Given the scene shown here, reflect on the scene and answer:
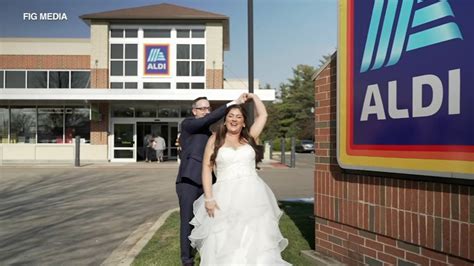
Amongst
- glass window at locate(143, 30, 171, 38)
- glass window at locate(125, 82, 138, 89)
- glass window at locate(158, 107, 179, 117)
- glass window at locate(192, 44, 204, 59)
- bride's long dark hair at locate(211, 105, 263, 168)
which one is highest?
glass window at locate(143, 30, 171, 38)

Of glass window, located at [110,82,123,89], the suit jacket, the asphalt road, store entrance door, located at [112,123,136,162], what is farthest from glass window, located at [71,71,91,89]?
the suit jacket

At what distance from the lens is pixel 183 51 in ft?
92.3

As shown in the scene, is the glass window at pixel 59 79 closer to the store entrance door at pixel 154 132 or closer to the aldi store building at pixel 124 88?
the aldi store building at pixel 124 88

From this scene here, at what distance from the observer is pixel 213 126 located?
207 inches

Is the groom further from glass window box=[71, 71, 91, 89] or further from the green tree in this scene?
the green tree

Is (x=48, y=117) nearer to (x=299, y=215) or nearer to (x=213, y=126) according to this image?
(x=299, y=215)

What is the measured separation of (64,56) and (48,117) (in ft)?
12.8

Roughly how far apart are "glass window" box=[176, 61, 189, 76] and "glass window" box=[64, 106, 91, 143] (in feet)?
18.3

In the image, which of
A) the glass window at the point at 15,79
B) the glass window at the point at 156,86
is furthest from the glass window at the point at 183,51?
the glass window at the point at 15,79

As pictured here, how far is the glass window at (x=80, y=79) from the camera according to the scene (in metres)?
29.8

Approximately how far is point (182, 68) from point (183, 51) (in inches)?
37.1

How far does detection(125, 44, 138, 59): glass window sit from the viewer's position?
92.2 feet

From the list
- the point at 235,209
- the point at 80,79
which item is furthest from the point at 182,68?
the point at 235,209

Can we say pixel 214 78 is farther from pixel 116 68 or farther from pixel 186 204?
pixel 186 204
